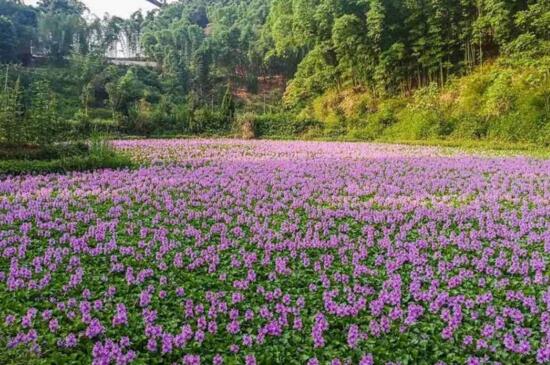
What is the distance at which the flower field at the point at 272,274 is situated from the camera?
139 inches

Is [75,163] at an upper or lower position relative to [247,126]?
lower

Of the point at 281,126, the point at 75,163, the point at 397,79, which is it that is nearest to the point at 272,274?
the point at 75,163

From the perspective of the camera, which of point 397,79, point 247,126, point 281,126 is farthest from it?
point 281,126

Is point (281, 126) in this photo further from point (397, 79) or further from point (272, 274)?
point (272, 274)

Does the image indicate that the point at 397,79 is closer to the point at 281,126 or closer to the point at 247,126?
the point at 281,126

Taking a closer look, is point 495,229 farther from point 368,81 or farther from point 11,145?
point 368,81

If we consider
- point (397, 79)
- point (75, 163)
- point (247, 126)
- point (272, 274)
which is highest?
point (397, 79)

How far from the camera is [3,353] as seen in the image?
10.5 ft

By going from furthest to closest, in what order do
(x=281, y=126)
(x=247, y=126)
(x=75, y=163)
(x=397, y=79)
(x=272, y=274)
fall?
(x=281, y=126), (x=397, y=79), (x=247, y=126), (x=75, y=163), (x=272, y=274)

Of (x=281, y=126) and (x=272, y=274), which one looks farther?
(x=281, y=126)

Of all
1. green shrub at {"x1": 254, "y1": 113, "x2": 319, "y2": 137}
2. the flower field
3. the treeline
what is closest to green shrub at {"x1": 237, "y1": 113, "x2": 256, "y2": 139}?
the treeline

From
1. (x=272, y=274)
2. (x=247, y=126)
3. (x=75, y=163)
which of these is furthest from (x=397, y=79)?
(x=272, y=274)

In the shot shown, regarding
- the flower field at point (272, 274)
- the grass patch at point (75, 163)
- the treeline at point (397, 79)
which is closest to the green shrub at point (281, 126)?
the treeline at point (397, 79)

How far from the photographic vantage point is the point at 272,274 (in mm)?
4941
